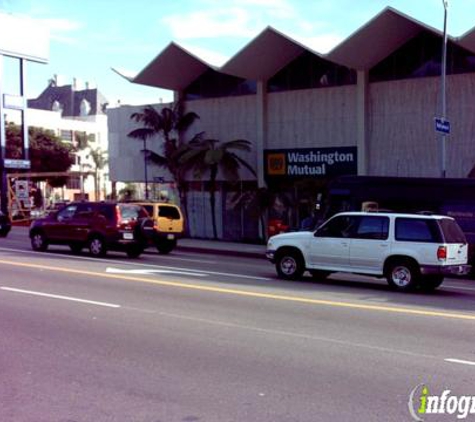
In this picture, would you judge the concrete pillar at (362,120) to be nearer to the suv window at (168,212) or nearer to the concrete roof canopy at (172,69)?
the concrete roof canopy at (172,69)

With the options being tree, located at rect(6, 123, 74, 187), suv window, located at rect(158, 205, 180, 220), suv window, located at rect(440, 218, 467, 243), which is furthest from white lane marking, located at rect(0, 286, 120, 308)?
tree, located at rect(6, 123, 74, 187)

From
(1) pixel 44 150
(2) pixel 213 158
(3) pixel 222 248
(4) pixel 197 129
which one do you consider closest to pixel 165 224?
(3) pixel 222 248

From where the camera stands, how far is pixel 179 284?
13.9 meters

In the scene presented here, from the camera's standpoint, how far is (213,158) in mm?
28953

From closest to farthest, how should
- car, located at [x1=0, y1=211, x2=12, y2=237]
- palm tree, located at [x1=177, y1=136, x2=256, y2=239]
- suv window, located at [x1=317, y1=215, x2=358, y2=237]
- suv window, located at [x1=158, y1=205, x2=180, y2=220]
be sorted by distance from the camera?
suv window, located at [x1=317, y1=215, x2=358, y2=237], suv window, located at [x1=158, y1=205, x2=180, y2=220], palm tree, located at [x1=177, y1=136, x2=256, y2=239], car, located at [x1=0, y1=211, x2=12, y2=237]

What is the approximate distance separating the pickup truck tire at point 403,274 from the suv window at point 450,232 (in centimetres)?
90

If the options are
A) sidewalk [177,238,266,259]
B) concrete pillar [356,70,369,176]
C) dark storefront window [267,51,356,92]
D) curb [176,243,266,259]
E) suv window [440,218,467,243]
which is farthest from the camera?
dark storefront window [267,51,356,92]

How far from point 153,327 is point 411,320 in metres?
3.86

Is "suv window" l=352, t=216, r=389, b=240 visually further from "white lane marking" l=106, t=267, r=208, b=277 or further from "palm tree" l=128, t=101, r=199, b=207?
"palm tree" l=128, t=101, r=199, b=207

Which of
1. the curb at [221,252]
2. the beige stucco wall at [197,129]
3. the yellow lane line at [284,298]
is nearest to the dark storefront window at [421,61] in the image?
the beige stucco wall at [197,129]

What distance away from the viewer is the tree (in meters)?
68.2

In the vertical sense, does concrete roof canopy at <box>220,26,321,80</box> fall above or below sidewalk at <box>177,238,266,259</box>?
above

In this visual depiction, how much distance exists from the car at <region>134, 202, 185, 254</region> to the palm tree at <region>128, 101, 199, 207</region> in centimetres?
597

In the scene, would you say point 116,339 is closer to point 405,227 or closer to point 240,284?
point 240,284
